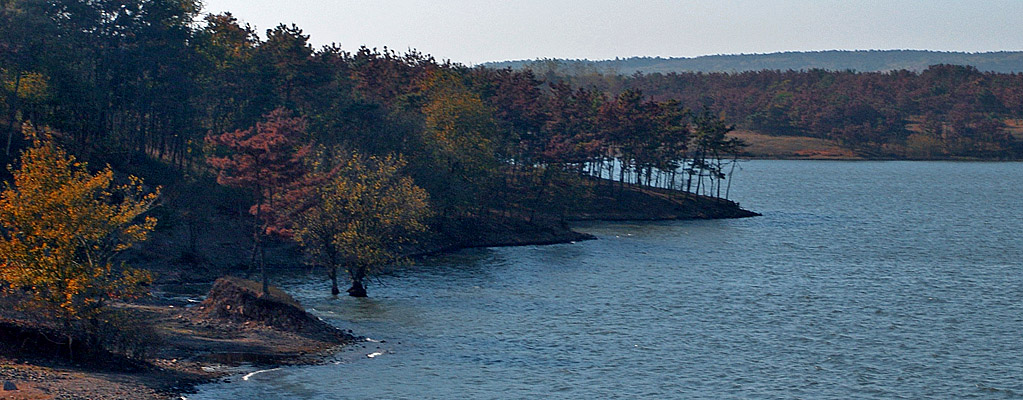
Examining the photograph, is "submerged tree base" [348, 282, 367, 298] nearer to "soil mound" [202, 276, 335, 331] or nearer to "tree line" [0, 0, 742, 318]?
"tree line" [0, 0, 742, 318]

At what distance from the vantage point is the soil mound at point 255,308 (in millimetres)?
56906

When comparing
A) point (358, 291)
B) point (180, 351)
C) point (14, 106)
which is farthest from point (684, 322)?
point (14, 106)

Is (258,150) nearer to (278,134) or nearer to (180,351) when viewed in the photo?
(278,134)

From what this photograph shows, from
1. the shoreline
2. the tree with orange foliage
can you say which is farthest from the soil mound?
the tree with orange foliage

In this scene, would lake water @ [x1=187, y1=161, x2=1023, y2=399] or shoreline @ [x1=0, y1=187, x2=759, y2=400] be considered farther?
lake water @ [x1=187, y1=161, x2=1023, y2=399]

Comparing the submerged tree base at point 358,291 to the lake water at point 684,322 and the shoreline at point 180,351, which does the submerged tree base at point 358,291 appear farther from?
the shoreline at point 180,351

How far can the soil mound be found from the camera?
56.9 metres

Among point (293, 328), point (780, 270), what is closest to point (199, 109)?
point (293, 328)

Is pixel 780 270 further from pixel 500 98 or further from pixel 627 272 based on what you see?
pixel 500 98

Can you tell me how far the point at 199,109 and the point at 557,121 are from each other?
54294 mm

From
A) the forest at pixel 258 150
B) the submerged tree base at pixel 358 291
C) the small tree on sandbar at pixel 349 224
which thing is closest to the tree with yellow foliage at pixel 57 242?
the forest at pixel 258 150

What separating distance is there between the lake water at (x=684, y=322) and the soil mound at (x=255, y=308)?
13.9ft

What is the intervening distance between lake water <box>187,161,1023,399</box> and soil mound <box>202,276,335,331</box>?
425 centimetres

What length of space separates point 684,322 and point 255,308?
2952 centimetres
